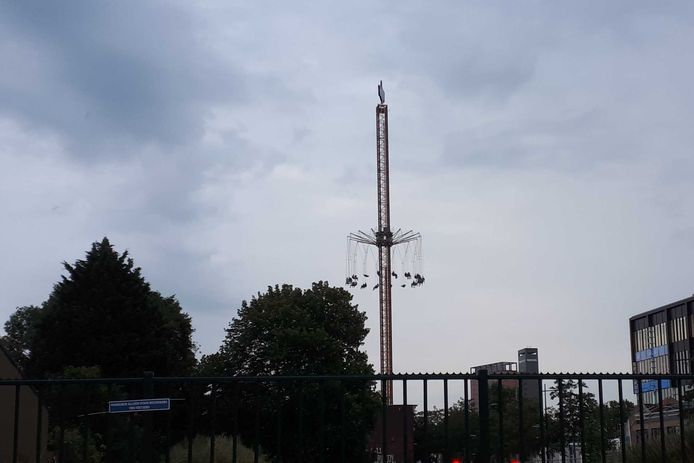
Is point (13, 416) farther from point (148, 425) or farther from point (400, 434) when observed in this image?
point (148, 425)

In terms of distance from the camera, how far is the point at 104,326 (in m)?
51.0

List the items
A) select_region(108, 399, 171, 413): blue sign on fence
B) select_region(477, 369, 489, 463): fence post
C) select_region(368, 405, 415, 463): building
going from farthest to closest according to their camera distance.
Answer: select_region(477, 369, 489, 463): fence post < select_region(108, 399, 171, 413): blue sign on fence < select_region(368, 405, 415, 463): building

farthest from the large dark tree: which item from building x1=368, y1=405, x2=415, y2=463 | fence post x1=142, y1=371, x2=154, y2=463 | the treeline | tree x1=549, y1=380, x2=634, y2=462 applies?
fence post x1=142, y1=371, x2=154, y2=463

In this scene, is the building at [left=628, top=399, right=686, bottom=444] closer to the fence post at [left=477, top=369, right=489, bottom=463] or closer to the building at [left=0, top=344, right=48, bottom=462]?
the fence post at [left=477, top=369, right=489, bottom=463]

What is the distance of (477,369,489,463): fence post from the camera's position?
10414mm

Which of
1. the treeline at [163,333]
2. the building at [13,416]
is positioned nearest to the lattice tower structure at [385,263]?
the treeline at [163,333]

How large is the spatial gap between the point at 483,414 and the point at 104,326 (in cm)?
4322

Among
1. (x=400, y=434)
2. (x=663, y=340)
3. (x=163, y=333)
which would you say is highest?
(x=663, y=340)

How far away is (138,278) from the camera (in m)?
54.2

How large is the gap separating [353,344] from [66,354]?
58.9 ft

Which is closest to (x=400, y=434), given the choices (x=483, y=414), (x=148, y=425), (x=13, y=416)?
(x=13, y=416)

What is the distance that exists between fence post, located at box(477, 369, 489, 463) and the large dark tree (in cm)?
4119

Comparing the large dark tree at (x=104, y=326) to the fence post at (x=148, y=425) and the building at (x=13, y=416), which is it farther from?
the fence post at (x=148, y=425)

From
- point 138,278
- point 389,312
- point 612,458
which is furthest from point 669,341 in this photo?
point 612,458
